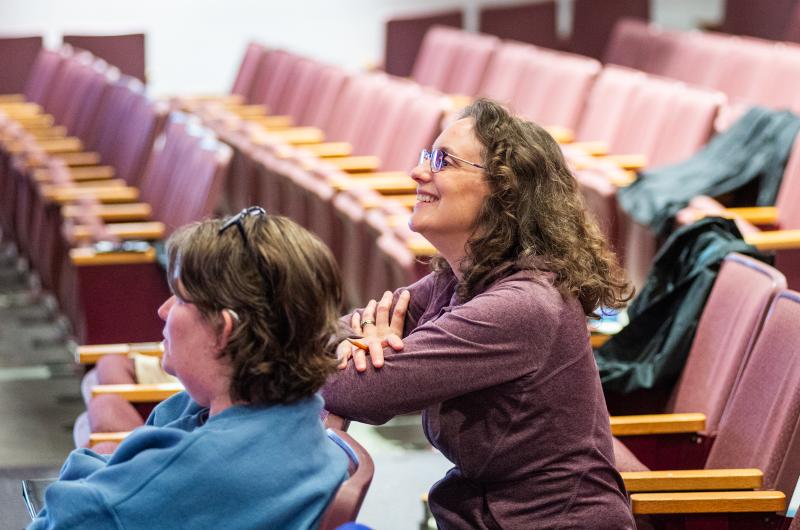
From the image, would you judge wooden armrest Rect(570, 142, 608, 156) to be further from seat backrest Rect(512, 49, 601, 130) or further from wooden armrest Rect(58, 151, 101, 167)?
wooden armrest Rect(58, 151, 101, 167)

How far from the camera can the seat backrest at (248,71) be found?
6.23 meters

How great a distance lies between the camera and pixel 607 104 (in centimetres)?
429

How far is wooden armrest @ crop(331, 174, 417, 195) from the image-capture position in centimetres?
371

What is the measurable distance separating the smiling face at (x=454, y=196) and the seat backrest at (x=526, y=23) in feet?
19.9

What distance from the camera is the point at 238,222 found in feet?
3.65

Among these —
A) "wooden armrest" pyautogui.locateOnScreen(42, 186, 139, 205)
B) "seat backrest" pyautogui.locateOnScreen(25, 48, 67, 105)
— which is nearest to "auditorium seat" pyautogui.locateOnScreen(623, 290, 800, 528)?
"wooden armrest" pyautogui.locateOnScreen(42, 186, 139, 205)

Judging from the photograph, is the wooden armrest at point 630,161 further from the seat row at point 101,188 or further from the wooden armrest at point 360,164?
the seat row at point 101,188

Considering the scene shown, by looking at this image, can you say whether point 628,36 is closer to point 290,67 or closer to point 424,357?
point 290,67

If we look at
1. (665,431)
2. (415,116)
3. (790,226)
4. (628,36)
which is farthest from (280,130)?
(665,431)

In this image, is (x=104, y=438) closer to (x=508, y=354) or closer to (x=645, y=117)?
(x=508, y=354)

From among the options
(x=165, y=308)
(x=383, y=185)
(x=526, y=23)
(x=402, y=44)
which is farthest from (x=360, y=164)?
(x=526, y=23)

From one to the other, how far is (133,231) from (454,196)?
2.03 m

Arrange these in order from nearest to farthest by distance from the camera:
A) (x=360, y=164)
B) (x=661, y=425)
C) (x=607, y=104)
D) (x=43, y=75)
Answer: (x=661, y=425) < (x=360, y=164) < (x=607, y=104) < (x=43, y=75)

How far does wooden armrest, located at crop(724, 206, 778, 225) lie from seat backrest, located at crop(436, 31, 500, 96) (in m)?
2.60
